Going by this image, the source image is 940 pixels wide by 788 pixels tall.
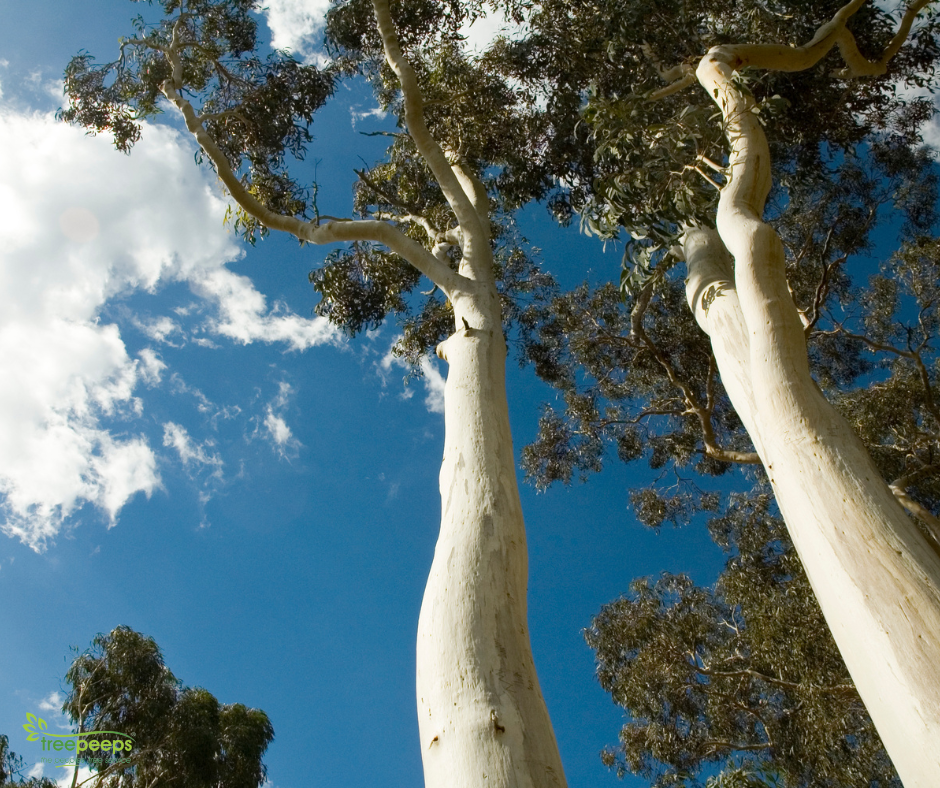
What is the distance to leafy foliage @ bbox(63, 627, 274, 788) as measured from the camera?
10195 millimetres

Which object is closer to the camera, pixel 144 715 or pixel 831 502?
pixel 831 502

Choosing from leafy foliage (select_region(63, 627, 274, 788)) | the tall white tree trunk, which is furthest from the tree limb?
leafy foliage (select_region(63, 627, 274, 788))

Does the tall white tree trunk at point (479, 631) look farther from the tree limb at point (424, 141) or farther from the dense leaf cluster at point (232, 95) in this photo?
the dense leaf cluster at point (232, 95)

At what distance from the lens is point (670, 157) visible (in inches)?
202

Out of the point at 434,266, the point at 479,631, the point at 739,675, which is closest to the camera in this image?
the point at 479,631

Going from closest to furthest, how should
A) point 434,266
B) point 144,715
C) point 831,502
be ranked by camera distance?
point 831,502 → point 434,266 → point 144,715

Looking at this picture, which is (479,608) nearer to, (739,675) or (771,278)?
(771,278)

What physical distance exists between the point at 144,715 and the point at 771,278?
1109cm

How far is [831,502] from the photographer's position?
2.25 m

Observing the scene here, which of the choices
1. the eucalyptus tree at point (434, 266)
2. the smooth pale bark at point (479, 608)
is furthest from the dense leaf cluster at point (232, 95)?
the smooth pale bark at point (479, 608)

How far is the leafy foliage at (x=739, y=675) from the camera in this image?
25.0 feet

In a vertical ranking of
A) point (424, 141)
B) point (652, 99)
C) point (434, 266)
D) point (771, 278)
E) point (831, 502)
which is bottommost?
point (831, 502)

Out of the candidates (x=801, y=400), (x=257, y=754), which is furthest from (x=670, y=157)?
(x=257, y=754)

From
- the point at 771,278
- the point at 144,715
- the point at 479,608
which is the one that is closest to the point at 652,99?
the point at 771,278
